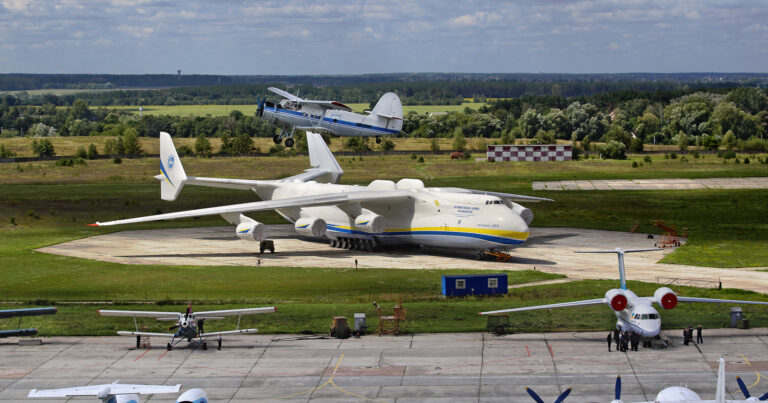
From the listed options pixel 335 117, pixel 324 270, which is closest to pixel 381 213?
pixel 324 270

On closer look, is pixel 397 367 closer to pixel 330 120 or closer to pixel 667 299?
pixel 667 299

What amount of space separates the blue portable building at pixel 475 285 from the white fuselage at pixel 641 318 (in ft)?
47.4

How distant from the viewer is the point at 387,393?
36.8m

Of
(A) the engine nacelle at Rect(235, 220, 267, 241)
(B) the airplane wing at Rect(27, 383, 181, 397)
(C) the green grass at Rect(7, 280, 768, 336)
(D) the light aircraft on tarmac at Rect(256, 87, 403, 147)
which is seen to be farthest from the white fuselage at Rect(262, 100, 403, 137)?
(B) the airplane wing at Rect(27, 383, 181, 397)

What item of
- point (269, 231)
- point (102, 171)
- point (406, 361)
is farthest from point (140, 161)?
point (406, 361)

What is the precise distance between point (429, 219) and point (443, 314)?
826 inches

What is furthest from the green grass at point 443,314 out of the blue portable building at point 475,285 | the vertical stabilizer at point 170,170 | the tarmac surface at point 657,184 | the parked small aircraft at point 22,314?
the tarmac surface at point 657,184

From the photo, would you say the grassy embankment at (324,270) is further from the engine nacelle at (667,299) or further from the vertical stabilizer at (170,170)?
the vertical stabilizer at (170,170)

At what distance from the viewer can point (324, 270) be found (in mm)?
66562

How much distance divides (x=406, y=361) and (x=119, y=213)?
64.8 meters

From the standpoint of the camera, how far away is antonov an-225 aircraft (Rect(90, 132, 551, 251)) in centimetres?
6788

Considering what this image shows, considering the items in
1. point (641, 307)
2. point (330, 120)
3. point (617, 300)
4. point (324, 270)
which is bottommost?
point (324, 270)

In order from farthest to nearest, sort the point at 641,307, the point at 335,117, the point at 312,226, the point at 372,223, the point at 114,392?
1. the point at 335,117
2. the point at 312,226
3. the point at 372,223
4. the point at 641,307
5. the point at 114,392

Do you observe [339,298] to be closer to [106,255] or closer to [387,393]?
[387,393]
